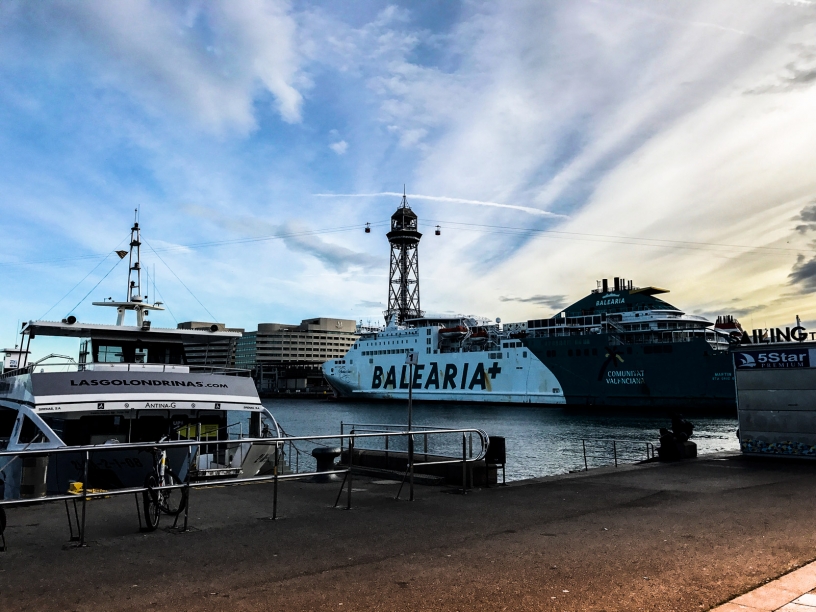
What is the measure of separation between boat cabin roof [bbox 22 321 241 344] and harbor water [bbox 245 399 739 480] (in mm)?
4247

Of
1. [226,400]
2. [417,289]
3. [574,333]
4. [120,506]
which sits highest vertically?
[417,289]

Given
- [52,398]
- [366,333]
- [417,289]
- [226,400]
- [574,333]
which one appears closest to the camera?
[52,398]

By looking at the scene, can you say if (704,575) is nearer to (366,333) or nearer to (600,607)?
(600,607)

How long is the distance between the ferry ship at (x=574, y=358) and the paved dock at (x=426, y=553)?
59029 millimetres

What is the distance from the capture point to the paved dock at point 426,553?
18.0ft

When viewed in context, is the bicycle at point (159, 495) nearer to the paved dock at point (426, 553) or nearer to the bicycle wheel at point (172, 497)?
the bicycle wheel at point (172, 497)

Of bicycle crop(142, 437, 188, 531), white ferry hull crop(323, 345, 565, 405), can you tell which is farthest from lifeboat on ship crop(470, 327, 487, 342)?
bicycle crop(142, 437, 188, 531)

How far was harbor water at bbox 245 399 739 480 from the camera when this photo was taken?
3231 cm

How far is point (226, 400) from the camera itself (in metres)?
13.8

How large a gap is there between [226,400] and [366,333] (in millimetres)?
93434

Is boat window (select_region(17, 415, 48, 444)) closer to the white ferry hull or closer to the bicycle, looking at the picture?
the bicycle

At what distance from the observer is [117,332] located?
1556 cm

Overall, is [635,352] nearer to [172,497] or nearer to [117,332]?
[117,332]

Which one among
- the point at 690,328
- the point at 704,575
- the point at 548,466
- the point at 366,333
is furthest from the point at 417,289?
the point at 704,575
